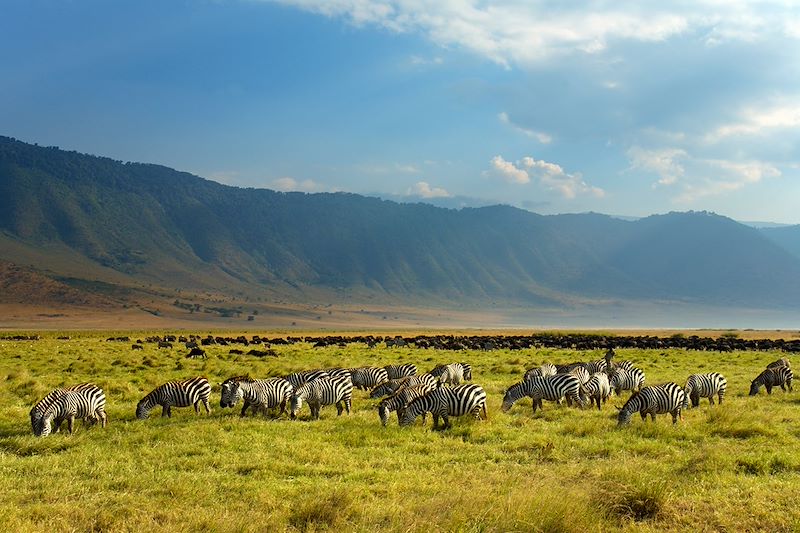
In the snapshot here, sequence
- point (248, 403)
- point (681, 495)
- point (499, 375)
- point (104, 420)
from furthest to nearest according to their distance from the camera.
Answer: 1. point (499, 375)
2. point (248, 403)
3. point (104, 420)
4. point (681, 495)

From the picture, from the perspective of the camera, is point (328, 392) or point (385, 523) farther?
point (328, 392)

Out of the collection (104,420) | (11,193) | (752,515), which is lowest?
(104,420)

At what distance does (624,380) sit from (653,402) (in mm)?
6452

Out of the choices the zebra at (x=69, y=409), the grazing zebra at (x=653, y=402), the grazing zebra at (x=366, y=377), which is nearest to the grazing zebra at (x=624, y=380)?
the grazing zebra at (x=653, y=402)

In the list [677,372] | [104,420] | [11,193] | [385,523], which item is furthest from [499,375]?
[11,193]

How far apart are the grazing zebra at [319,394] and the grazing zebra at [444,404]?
252cm

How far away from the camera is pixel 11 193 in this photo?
192 meters

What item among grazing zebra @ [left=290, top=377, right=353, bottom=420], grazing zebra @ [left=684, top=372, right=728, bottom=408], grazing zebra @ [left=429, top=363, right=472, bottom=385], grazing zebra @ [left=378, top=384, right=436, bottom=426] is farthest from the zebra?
grazing zebra @ [left=684, top=372, right=728, bottom=408]

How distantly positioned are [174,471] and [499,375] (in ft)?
65.5

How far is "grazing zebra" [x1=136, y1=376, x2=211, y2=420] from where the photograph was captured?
16.2 metres

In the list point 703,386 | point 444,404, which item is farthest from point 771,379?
point 444,404

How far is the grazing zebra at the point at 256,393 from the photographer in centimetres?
1606

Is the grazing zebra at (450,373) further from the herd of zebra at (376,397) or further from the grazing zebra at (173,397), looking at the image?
the grazing zebra at (173,397)

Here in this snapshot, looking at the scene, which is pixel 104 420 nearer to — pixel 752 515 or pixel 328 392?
pixel 328 392
